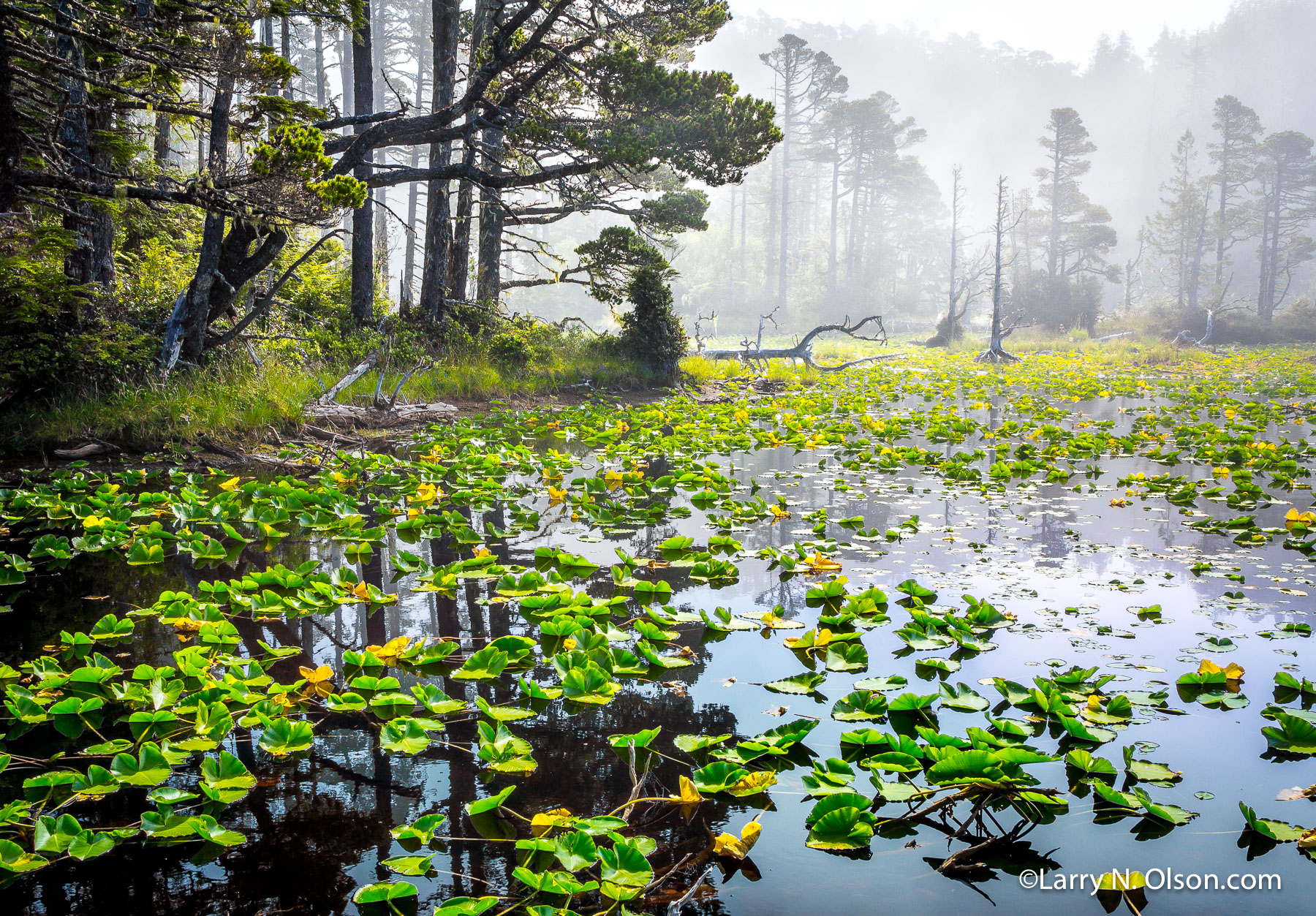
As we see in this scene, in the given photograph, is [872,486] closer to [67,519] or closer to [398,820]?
[398,820]

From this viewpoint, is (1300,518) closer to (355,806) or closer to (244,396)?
(355,806)

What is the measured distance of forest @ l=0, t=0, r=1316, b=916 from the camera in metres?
1.58

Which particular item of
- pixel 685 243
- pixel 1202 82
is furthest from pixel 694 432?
pixel 1202 82

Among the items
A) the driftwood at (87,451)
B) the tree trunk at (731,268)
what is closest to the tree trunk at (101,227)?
the driftwood at (87,451)

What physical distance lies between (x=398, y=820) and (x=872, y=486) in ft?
16.3

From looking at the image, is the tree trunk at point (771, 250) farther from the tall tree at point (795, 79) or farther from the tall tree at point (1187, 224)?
the tall tree at point (1187, 224)

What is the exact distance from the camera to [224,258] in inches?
291

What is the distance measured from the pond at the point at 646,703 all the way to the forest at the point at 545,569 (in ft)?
0.05

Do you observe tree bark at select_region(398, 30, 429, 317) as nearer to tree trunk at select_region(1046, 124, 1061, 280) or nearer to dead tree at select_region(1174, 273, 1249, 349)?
dead tree at select_region(1174, 273, 1249, 349)

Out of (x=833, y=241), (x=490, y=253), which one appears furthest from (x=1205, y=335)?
(x=490, y=253)

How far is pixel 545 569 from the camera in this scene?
3.71 metres

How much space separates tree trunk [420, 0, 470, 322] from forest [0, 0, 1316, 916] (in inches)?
3.3

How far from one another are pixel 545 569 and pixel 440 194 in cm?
996

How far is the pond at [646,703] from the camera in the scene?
4.98ft
